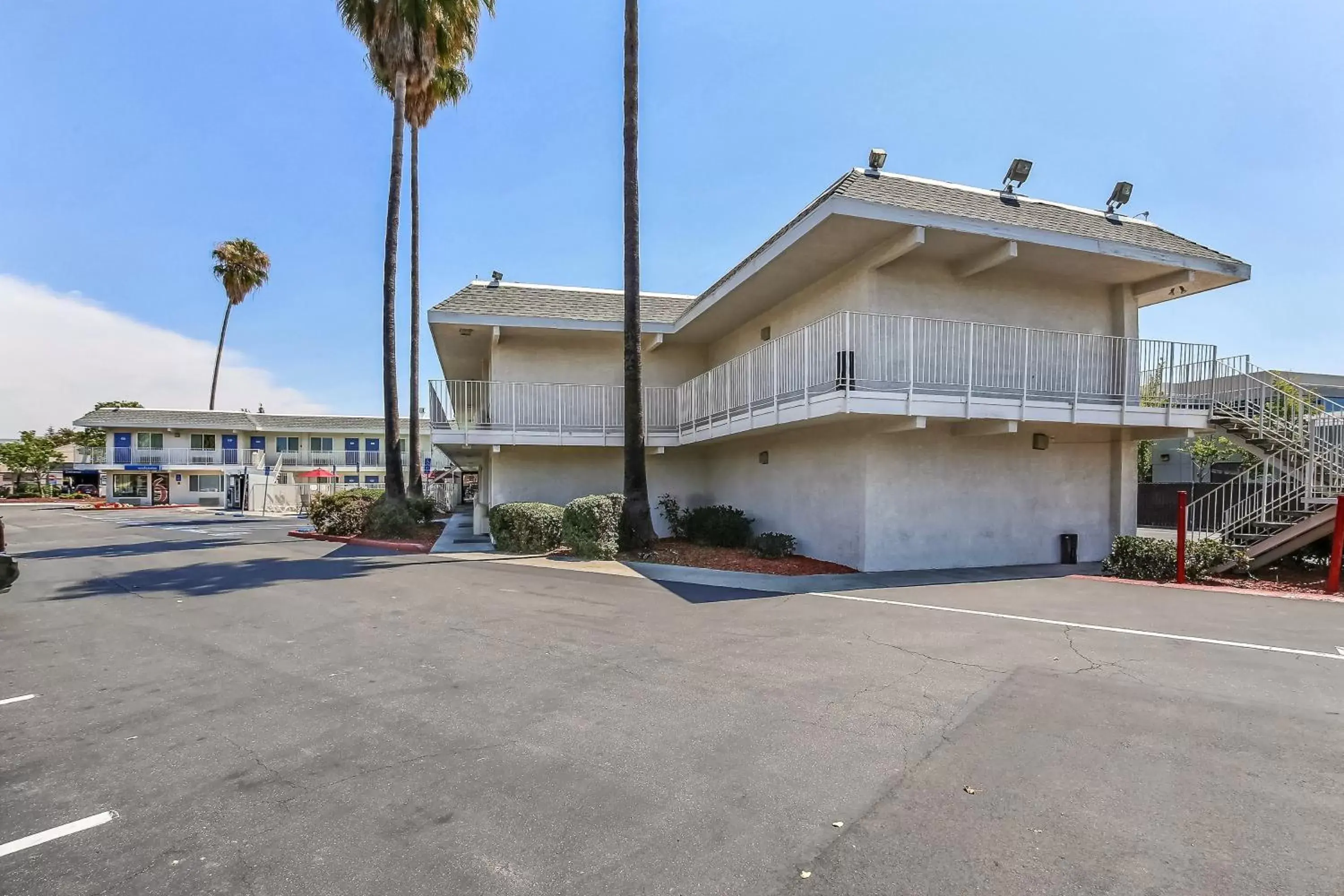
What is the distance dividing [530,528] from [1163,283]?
1355cm

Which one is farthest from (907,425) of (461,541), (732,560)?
(461,541)

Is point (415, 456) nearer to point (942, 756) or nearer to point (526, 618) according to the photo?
point (526, 618)

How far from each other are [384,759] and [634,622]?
386 centimetres

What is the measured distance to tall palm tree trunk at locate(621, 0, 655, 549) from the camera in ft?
42.7

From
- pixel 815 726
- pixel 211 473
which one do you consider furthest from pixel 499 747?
pixel 211 473

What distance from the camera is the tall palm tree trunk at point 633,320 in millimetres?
13023

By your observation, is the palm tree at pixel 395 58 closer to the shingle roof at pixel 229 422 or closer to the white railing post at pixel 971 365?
the white railing post at pixel 971 365

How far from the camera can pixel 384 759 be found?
3865 millimetres

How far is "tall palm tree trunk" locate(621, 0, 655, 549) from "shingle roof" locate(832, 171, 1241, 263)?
4238 millimetres

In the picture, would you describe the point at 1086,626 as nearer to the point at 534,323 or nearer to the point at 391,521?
the point at 534,323

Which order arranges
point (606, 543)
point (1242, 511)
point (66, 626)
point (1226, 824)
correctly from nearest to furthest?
point (1226, 824) < point (66, 626) < point (1242, 511) < point (606, 543)

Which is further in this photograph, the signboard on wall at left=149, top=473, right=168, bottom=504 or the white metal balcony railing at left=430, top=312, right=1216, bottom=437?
the signboard on wall at left=149, top=473, right=168, bottom=504

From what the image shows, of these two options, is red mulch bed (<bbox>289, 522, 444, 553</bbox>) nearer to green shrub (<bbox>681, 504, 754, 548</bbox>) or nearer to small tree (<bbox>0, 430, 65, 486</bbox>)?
green shrub (<bbox>681, 504, 754, 548</bbox>)

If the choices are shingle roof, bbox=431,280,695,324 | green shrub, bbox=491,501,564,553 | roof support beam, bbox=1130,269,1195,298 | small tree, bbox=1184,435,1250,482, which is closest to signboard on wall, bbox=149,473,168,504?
shingle roof, bbox=431,280,695,324
